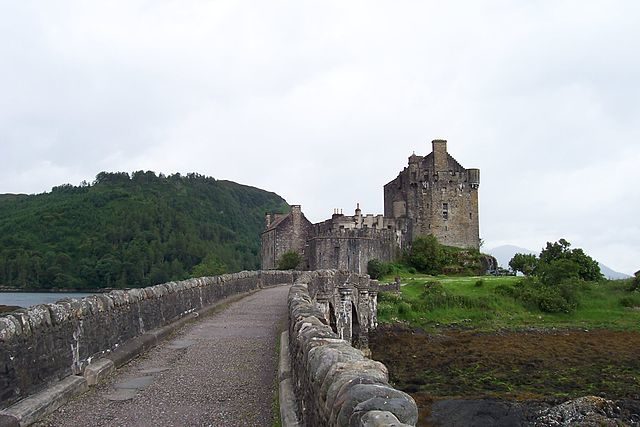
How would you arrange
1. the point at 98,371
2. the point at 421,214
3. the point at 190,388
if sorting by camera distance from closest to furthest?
the point at 190,388, the point at 98,371, the point at 421,214

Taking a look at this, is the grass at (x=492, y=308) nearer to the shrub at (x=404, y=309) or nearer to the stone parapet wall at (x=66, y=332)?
the shrub at (x=404, y=309)

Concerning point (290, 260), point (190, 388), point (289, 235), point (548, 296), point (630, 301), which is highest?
point (289, 235)

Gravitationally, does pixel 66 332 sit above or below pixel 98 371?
above

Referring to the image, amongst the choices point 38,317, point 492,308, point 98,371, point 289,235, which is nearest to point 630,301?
point 492,308

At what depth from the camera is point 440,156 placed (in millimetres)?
55406

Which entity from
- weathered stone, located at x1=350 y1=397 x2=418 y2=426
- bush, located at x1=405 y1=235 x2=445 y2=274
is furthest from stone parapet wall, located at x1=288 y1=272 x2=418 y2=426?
bush, located at x1=405 y1=235 x2=445 y2=274

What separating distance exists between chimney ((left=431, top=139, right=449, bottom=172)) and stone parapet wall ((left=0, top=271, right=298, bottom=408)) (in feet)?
146

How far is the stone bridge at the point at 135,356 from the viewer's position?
3670 mm

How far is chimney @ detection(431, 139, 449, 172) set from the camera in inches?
2169

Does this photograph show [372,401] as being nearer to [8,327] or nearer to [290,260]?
[8,327]

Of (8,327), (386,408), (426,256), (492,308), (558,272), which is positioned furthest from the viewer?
(426,256)

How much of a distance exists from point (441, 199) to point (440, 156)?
368cm

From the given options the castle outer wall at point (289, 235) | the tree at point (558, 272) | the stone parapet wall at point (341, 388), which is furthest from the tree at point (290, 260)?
the stone parapet wall at point (341, 388)

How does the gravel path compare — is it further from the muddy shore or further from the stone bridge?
the muddy shore
